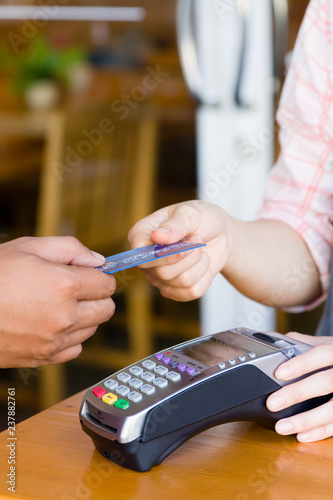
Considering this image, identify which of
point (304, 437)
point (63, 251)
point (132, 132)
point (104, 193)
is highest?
point (63, 251)

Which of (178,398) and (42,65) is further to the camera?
(42,65)

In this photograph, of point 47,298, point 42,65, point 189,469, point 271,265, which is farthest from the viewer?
point 42,65

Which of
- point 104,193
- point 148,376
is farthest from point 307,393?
point 104,193

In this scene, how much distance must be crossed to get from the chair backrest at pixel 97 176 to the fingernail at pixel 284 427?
62.2 inches

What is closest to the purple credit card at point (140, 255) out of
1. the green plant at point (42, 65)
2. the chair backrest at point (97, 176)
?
the chair backrest at point (97, 176)

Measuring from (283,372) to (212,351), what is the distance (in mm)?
65

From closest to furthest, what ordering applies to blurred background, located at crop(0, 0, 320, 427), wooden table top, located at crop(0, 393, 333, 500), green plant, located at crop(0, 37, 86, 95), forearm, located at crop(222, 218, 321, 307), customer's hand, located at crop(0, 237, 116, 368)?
wooden table top, located at crop(0, 393, 333, 500) → customer's hand, located at crop(0, 237, 116, 368) → forearm, located at crop(222, 218, 321, 307) → blurred background, located at crop(0, 0, 320, 427) → green plant, located at crop(0, 37, 86, 95)

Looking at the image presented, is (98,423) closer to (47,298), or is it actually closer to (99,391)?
(99,391)

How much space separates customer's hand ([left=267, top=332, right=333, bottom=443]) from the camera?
59 cm

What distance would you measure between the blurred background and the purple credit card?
105 centimetres

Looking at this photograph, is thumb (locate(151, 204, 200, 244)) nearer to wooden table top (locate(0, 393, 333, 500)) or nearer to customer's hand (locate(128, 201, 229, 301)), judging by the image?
customer's hand (locate(128, 201, 229, 301))

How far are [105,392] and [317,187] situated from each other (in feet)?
1.53

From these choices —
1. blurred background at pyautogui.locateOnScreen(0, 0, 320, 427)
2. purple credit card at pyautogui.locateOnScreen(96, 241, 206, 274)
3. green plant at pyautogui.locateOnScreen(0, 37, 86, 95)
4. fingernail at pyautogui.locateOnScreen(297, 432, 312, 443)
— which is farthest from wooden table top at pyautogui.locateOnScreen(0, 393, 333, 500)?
green plant at pyautogui.locateOnScreen(0, 37, 86, 95)

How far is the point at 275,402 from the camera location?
59 cm
